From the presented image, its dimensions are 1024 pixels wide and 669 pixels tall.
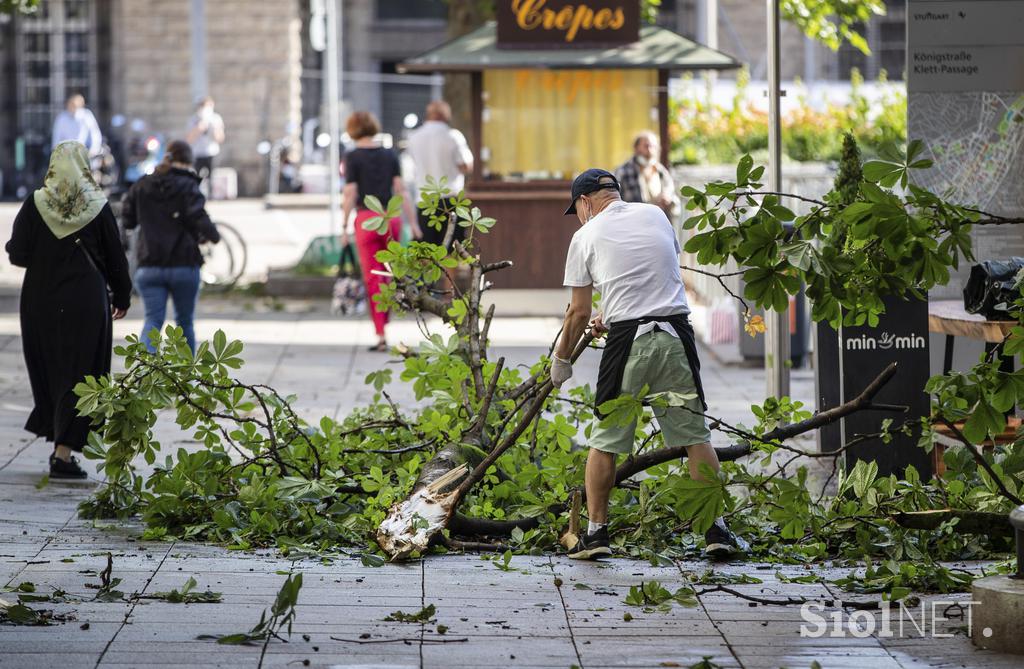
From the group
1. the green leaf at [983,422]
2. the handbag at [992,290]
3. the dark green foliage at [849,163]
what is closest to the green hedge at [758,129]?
the dark green foliage at [849,163]

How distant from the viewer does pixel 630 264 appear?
21.6 ft

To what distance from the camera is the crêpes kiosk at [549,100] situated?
15.7 m

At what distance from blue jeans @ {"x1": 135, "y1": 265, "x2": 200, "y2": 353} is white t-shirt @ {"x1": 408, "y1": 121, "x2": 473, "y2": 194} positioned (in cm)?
412

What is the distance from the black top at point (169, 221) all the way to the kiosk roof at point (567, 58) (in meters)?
4.77

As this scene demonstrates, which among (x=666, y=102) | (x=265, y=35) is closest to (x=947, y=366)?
(x=666, y=102)

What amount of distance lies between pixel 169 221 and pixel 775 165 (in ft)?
14.0

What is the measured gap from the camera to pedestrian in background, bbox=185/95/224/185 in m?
27.1

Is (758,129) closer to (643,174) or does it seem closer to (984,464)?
(643,174)

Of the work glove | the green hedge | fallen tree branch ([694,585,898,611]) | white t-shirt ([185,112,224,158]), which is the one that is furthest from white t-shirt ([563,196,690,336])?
white t-shirt ([185,112,224,158])

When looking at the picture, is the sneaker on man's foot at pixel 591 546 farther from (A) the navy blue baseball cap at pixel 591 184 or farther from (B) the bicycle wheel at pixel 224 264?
(B) the bicycle wheel at pixel 224 264

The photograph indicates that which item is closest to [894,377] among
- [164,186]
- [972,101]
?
[972,101]

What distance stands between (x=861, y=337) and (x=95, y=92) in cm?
3036

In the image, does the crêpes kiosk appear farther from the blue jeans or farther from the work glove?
the work glove

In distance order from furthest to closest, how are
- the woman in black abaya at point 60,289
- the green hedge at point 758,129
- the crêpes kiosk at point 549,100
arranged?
the green hedge at point 758,129
the crêpes kiosk at point 549,100
the woman in black abaya at point 60,289
